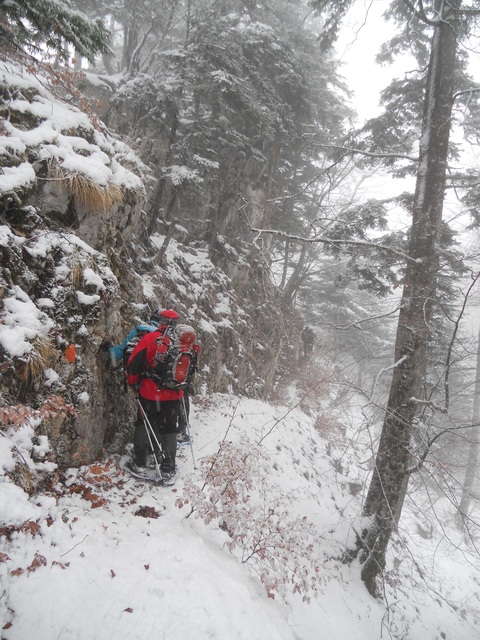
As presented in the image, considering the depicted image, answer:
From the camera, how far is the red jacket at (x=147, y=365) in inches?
180

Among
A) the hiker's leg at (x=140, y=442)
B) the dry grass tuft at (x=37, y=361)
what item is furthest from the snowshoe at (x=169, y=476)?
the dry grass tuft at (x=37, y=361)

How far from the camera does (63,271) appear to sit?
416cm

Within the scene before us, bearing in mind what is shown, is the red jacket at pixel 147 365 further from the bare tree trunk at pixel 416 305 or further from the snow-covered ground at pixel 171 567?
the bare tree trunk at pixel 416 305

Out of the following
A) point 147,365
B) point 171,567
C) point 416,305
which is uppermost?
point 416,305

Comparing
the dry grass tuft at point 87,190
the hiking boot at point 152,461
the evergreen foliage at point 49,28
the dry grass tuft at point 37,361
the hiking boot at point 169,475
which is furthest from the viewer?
the hiking boot at point 152,461

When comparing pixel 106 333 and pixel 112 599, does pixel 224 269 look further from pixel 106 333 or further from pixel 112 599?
pixel 112 599

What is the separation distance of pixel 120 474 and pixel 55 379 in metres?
1.71

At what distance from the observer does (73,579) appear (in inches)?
109

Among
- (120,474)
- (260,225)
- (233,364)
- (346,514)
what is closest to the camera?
(120,474)

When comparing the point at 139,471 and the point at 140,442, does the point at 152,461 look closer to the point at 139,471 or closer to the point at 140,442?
the point at 139,471

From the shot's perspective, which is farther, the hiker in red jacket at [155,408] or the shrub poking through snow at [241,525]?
the hiker in red jacket at [155,408]

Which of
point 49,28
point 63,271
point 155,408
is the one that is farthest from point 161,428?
point 49,28

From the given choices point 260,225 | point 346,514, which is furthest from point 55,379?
point 260,225

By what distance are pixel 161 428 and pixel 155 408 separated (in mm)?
324
